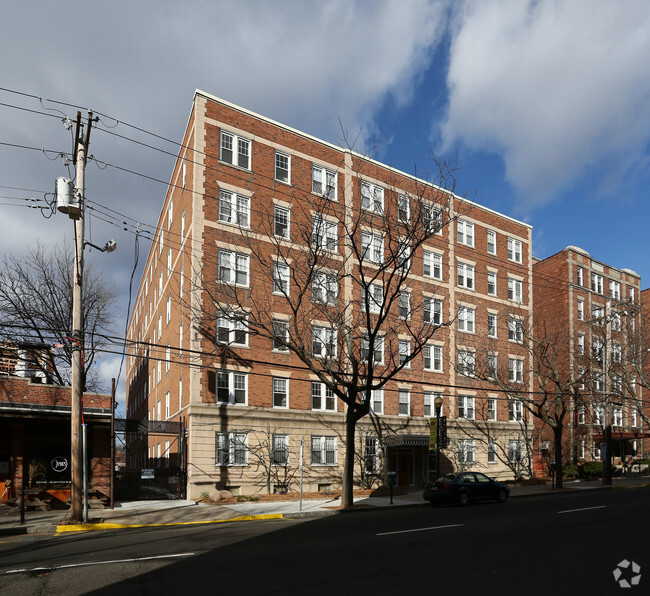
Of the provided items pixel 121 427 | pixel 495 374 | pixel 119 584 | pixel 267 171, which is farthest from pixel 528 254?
pixel 119 584

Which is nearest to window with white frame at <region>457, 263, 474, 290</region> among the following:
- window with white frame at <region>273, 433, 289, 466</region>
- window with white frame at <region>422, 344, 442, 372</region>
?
window with white frame at <region>422, 344, 442, 372</region>

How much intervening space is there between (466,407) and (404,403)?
18.9ft

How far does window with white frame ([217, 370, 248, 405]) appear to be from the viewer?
27.0 m

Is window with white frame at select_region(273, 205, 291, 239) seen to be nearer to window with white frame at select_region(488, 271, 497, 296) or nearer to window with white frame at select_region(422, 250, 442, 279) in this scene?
window with white frame at select_region(422, 250, 442, 279)

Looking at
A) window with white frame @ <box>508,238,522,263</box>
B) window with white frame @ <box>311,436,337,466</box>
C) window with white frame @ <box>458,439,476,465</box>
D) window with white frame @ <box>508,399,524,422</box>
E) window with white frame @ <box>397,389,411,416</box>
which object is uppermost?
window with white frame @ <box>508,238,522,263</box>

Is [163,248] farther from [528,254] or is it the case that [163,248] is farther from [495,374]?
[528,254]

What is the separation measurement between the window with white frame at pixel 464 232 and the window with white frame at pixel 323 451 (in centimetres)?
1722

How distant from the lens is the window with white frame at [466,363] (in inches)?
1384

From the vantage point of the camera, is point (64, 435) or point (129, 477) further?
point (129, 477)

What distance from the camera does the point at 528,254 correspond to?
144 feet

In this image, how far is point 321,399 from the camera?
30.5 metres

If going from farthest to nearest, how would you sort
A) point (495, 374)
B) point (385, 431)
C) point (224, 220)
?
point (495, 374) < point (385, 431) < point (224, 220)

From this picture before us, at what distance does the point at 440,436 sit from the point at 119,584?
19.7 meters

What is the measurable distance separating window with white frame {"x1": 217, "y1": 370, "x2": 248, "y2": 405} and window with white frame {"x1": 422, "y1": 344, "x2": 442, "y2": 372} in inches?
504
